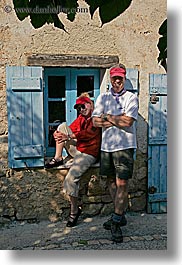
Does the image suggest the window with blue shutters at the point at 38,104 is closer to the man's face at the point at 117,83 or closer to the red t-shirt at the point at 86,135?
the red t-shirt at the point at 86,135

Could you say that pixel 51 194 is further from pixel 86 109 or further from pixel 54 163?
pixel 86 109

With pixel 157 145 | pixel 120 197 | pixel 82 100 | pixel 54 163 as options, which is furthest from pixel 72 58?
pixel 120 197

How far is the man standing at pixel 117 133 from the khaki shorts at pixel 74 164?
15cm

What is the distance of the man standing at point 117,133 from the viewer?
118 inches

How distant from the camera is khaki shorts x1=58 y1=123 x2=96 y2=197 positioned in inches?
128

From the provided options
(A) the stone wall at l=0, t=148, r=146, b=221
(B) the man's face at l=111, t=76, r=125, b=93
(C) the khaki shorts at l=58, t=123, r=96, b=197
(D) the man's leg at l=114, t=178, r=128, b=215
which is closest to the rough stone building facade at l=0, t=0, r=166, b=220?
(A) the stone wall at l=0, t=148, r=146, b=221

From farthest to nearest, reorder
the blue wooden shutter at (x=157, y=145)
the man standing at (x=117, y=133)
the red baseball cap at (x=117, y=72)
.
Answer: the blue wooden shutter at (x=157, y=145) → the red baseball cap at (x=117, y=72) → the man standing at (x=117, y=133)

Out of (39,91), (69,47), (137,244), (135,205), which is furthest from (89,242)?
(69,47)

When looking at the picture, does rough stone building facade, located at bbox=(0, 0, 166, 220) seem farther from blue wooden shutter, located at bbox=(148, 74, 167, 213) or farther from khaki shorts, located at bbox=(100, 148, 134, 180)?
khaki shorts, located at bbox=(100, 148, 134, 180)

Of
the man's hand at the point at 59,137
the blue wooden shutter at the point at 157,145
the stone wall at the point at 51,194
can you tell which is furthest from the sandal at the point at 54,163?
the blue wooden shutter at the point at 157,145

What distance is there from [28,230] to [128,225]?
680 millimetres

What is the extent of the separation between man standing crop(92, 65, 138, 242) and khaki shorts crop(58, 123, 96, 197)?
152 millimetres

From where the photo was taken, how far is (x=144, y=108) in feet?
11.1

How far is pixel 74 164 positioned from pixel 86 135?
0.74 ft
